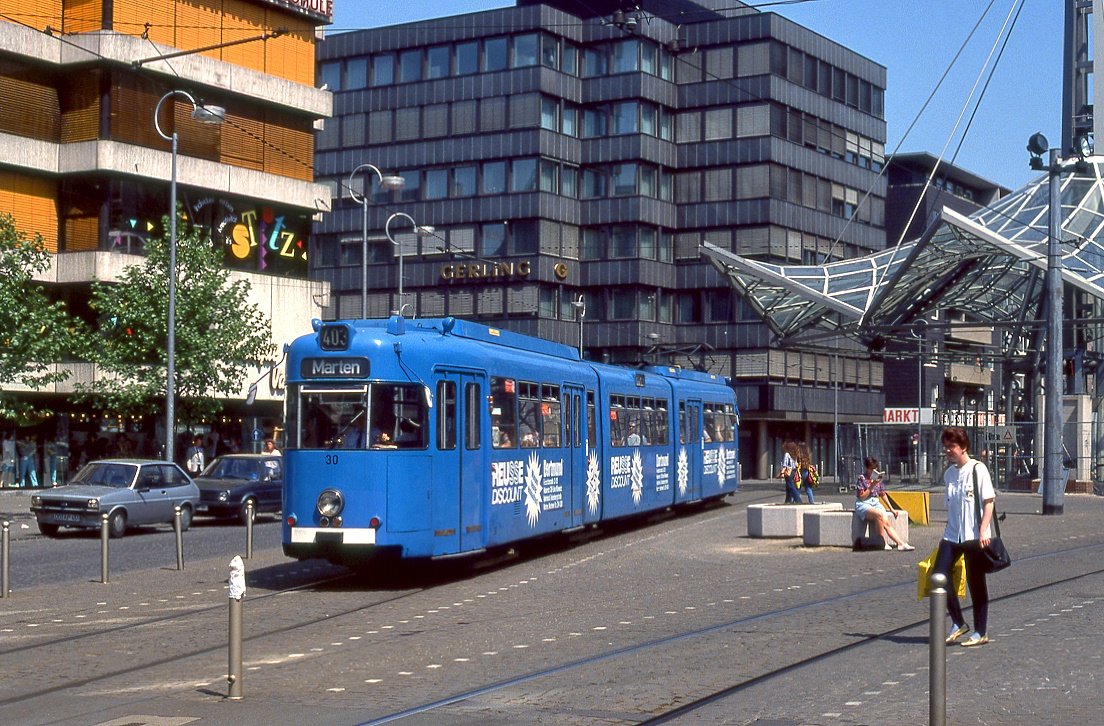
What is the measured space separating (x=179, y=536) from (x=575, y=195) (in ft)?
185

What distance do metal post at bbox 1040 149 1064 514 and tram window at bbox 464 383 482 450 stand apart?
1725 cm

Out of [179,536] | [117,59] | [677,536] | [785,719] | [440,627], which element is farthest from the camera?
[117,59]

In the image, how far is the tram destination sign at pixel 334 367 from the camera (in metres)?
18.3

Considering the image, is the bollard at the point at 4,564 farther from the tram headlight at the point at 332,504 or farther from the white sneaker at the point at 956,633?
the white sneaker at the point at 956,633

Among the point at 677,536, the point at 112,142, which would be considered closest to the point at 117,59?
the point at 112,142

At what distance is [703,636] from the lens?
44.9 ft

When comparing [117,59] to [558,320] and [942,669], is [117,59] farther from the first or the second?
[942,669]

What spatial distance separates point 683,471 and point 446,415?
579 inches

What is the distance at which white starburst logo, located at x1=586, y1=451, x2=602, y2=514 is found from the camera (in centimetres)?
2520

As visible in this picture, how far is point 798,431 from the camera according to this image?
80.1 meters

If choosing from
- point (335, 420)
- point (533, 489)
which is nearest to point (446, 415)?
point (335, 420)

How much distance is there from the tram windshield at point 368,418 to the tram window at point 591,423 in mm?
6907

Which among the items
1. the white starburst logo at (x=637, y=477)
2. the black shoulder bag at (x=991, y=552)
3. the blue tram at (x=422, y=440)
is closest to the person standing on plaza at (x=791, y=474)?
the white starburst logo at (x=637, y=477)

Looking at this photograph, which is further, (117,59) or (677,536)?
(117,59)
